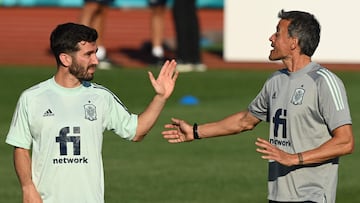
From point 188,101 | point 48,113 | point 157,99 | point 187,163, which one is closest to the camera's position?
point 48,113

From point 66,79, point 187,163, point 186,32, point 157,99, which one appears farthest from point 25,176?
point 186,32

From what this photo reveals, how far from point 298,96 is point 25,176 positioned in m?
1.78

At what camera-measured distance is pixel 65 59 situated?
8.13 m

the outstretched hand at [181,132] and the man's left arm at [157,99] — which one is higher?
the man's left arm at [157,99]

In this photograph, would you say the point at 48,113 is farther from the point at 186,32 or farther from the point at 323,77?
the point at 186,32

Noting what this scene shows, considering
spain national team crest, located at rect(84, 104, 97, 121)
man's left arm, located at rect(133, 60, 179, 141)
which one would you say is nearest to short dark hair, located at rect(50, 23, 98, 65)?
spain national team crest, located at rect(84, 104, 97, 121)

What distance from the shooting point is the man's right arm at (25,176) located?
7863mm

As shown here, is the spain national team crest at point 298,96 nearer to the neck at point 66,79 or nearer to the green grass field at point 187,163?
the neck at point 66,79

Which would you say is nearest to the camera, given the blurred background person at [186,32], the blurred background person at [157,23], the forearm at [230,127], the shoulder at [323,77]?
the shoulder at [323,77]

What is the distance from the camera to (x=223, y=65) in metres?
25.3

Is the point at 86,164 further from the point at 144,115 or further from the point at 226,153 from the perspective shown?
the point at 226,153

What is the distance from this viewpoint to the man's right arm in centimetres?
786

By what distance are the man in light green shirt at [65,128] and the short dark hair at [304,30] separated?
1.25 metres

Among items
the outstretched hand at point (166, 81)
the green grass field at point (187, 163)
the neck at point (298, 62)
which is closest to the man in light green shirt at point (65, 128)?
the outstretched hand at point (166, 81)
